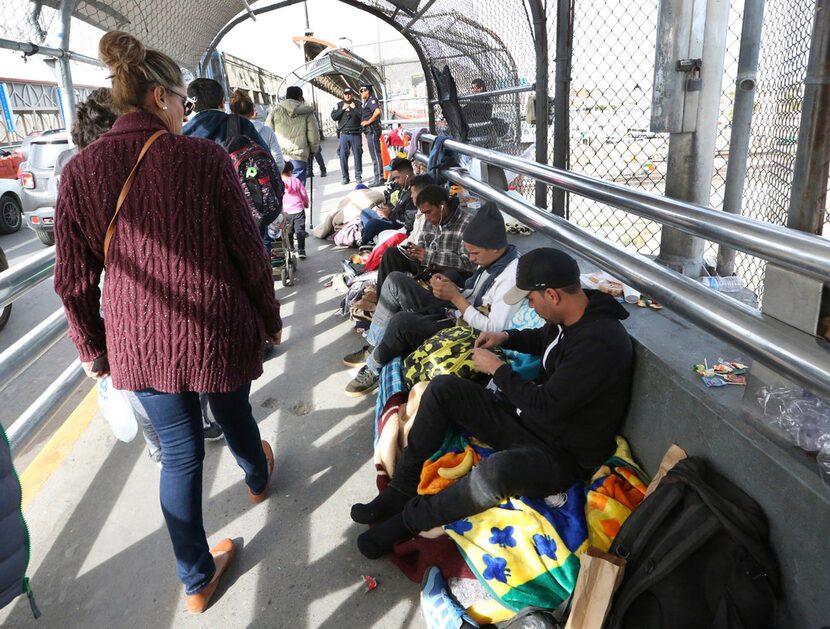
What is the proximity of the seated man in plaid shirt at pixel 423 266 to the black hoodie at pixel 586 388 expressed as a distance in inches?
58.9

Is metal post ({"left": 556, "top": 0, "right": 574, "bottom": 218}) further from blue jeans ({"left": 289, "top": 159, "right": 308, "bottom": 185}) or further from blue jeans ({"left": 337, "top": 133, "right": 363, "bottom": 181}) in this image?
blue jeans ({"left": 337, "top": 133, "right": 363, "bottom": 181})

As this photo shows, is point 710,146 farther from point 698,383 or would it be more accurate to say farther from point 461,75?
point 461,75

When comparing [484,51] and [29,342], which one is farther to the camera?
[484,51]

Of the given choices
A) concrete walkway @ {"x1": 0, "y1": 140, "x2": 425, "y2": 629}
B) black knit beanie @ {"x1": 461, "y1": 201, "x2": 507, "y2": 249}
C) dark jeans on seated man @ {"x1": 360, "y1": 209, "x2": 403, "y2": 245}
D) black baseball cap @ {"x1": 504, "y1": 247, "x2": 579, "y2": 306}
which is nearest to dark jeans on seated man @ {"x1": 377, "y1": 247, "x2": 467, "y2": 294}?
concrete walkway @ {"x1": 0, "y1": 140, "x2": 425, "y2": 629}

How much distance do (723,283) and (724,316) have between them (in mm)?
1305

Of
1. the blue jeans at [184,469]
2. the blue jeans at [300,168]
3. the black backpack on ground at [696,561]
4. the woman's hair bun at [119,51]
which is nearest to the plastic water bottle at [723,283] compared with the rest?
the black backpack on ground at [696,561]

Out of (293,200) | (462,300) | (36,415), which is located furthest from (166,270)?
(293,200)

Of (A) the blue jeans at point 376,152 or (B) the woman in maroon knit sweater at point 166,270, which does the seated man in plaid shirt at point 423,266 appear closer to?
(B) the woman in maroon knit sweater at point 166,270

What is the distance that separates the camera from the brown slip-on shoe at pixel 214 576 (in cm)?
210

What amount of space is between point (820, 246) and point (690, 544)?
813 millimetres

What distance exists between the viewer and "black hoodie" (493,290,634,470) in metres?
2.04

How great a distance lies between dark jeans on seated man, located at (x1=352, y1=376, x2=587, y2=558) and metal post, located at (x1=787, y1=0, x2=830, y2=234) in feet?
3.80

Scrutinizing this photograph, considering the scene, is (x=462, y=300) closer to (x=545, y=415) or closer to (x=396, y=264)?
(x=545, y=415)

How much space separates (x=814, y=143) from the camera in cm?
136
